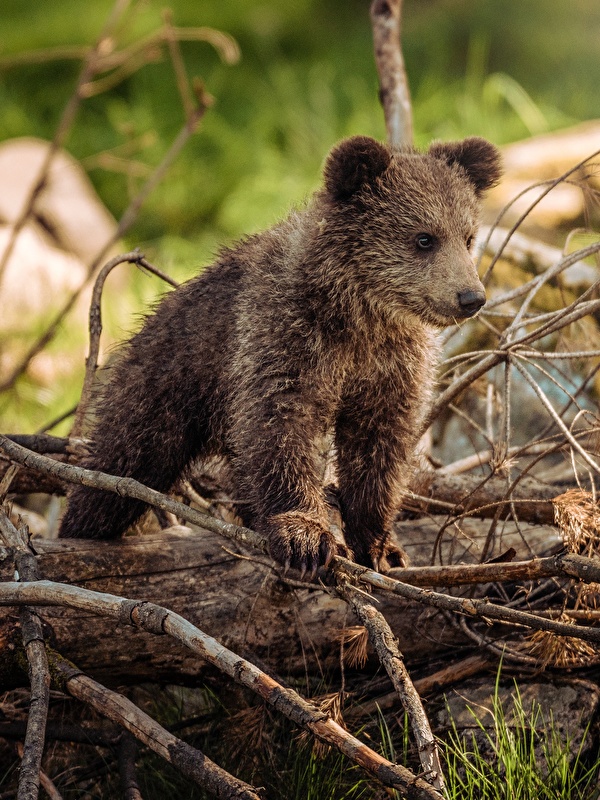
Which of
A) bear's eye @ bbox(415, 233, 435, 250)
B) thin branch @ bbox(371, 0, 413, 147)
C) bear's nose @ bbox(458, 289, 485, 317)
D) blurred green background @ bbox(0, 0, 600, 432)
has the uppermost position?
blurred green background @ bbox(0, 0, 600, 432)

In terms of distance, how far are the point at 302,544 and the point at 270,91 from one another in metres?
9.02

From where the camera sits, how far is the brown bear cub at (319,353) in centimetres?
312

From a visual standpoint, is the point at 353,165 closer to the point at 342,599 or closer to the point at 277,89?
the point at 342,599

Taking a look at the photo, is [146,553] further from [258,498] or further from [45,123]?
[45,123]

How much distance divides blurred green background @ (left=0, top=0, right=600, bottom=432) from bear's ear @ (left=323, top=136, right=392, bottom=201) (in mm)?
4570

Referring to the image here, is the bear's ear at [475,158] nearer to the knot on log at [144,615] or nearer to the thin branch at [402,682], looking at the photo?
the thin branch at [402,682]

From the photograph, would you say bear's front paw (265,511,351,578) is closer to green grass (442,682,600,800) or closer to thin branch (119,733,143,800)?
green grass (442,682,600,800)

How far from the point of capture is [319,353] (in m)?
3.19

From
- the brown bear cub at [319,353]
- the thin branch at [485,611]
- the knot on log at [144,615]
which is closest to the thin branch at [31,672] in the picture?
the knot on log at [144,615]

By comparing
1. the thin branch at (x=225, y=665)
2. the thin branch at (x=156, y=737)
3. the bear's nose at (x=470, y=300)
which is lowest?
the thin branch at (x=156, y=737)

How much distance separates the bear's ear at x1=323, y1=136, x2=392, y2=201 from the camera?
124 inches

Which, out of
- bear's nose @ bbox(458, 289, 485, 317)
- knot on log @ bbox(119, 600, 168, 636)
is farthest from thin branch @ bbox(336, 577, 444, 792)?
bear's nose @ bbox(458, 289, 485, 317)

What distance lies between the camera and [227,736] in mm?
3014

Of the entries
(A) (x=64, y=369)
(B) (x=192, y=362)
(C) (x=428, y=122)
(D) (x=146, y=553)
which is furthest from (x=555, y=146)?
(D) (x=146, y=553)
